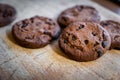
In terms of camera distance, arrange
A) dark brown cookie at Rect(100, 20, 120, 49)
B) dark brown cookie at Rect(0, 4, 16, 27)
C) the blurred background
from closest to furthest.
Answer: dark brown cookie at Rect(100, 20, 120, 49) → dark brown cookie at Rect(0, 4, 16, 27) → the blurred background

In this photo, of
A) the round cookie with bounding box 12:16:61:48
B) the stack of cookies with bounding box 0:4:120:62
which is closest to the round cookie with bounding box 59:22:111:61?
the stack of cookies with bounding box 0:4:120:62

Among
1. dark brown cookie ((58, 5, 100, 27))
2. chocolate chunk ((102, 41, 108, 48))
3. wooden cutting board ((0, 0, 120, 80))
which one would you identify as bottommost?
wooden cutting board ((0, 0, 120, 80))

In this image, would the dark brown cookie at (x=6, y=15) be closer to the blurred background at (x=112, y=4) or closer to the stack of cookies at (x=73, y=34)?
the stack of cookies at (x=73, y=34)

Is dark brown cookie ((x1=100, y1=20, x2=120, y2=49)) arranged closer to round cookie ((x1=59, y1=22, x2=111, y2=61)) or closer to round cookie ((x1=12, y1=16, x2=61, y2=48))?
round cookie ((x1=59, y1=22, x2=111, y2=61))

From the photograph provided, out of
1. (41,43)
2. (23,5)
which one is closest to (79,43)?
(41,43)

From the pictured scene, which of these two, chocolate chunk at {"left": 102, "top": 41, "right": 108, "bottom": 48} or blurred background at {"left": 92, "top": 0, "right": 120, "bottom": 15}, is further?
blurred background at {"left": 92, "top": 0, "right": 120, "bottom": 15}

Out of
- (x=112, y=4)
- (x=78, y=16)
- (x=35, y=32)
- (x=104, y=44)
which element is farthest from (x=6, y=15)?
(x=112, y=4)

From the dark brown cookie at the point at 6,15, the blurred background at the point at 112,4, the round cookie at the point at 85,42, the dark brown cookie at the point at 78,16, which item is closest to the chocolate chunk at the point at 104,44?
the round cookie at the point at 85,42

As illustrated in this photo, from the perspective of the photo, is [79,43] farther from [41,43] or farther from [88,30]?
[41,43]
